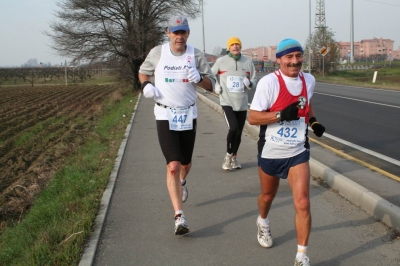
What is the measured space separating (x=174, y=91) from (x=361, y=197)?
2.46 metres

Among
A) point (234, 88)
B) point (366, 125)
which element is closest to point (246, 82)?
point (234, 88)

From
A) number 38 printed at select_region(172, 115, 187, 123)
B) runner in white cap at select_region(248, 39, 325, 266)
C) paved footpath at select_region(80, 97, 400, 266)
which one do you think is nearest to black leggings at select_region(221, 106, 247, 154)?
paved footpath at select_region(80, 97, 400, 266)

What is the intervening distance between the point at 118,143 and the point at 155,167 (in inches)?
110

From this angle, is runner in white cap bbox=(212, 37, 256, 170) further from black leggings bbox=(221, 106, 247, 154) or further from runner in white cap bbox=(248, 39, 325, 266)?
runner in white cap bbox=(248, 39, 325, 266)

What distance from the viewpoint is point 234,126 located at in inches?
290

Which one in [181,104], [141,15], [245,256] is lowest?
[245,256]

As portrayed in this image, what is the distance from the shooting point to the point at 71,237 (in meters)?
4.51

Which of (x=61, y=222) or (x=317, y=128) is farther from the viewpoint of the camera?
(x=61, y=222)

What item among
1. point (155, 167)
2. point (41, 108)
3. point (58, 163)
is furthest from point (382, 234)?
point (41, 108)

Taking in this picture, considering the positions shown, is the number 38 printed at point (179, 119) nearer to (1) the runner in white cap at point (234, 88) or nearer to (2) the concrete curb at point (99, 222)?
(2) the concrete curb at point (99, 222)

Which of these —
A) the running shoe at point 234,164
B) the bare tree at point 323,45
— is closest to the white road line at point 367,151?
the running shoe at point 234,164

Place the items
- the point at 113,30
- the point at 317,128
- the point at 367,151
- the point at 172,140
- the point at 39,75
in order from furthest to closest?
the point at 39,75 → the point at 113,30 → the point at 367,151 → the point at 172,140 → the point at 317,128

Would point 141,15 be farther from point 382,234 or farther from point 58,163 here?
point 382,234

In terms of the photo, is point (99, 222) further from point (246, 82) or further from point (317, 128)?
point (246, 82)
